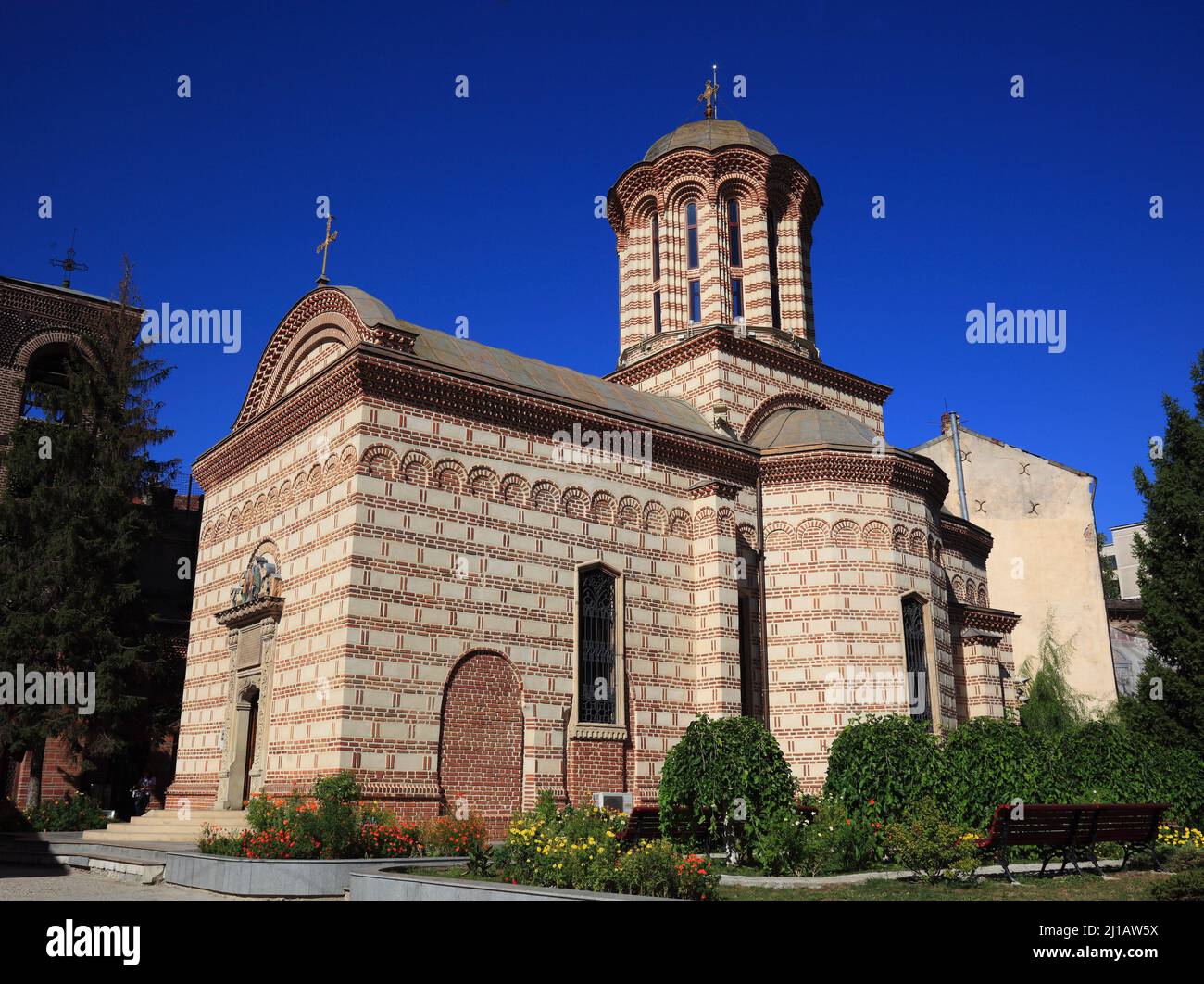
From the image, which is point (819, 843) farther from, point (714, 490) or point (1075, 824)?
point (714, 490)

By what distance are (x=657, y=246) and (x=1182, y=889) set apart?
18.4 metres

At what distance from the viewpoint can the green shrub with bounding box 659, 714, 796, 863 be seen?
1190 centimetres

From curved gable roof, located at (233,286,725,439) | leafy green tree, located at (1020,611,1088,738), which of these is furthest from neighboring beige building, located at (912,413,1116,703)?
curved gable roof, located at (233,286,725,439)

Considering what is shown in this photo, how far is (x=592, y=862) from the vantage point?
8.87 m

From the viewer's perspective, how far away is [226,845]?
468 inches

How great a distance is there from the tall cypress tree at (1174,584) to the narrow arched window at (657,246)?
11422 millimetres

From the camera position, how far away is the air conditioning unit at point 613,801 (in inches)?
597

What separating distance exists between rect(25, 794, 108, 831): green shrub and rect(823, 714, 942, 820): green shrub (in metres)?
14.7

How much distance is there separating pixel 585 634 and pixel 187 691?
26.9 feet

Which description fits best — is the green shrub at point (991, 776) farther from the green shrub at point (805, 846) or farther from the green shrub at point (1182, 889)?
the green shrub at point (1182, 889)

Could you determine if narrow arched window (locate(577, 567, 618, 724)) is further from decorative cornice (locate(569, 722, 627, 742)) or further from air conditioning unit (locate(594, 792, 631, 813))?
air conditioning unit (locate(594, 792, 631, 813))

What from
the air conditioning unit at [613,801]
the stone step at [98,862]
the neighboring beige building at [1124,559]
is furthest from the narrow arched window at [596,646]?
the neighboring beige building at [1124,559]
